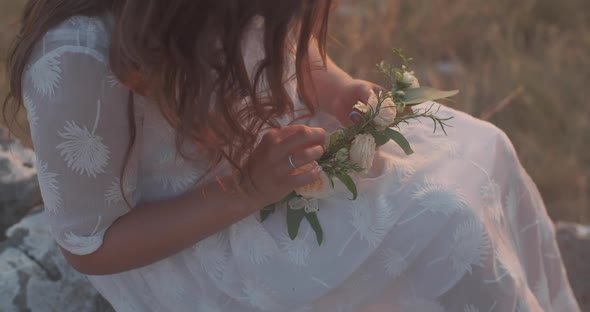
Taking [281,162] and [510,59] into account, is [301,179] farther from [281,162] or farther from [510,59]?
[510,59]

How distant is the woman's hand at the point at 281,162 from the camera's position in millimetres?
1245

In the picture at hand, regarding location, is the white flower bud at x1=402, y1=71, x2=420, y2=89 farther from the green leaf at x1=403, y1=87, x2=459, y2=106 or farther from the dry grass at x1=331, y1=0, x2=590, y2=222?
the dry grass at x1=331, y1=0, x2=590, y2=222

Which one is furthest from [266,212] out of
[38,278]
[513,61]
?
[513,61]

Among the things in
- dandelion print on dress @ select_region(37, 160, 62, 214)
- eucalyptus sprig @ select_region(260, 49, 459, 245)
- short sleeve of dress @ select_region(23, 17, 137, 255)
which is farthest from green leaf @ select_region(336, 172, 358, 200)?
dandelion print on dress @ select_region(37, 160, 62, 214)

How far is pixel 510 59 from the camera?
3.43 m

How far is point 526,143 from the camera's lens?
299 centimetres

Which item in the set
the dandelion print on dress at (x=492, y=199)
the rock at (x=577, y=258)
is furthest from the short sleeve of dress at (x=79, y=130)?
the rock at (x=577, y=258)

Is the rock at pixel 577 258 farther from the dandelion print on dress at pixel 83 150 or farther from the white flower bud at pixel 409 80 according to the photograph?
the dandelion print on dress at pixel 83 150

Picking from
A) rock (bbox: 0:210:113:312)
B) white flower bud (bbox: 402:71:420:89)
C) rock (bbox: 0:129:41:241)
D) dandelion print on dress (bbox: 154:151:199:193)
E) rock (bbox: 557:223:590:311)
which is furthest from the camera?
rock (bbox: 557:223:590:311)

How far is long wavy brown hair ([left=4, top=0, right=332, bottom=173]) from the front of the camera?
115 cm

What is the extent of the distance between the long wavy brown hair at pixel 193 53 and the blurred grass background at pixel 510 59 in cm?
134

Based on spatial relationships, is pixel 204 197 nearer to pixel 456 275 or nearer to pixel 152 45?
pixel 152 45

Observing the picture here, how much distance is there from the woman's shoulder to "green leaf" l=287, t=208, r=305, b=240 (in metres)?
0.40

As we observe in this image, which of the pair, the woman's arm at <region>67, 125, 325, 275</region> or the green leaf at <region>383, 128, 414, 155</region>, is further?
the green leaf at <region>383, 128, 414, 155</region>
